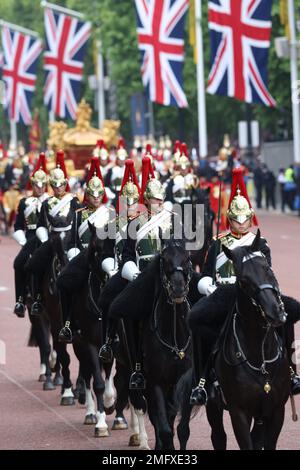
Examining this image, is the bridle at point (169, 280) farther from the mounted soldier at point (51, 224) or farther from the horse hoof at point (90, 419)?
the mounted soldier at point (51, 224)

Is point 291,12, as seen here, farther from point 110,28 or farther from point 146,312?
point 146,312

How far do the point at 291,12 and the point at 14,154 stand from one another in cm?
999

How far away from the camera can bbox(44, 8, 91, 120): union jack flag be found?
168 ft

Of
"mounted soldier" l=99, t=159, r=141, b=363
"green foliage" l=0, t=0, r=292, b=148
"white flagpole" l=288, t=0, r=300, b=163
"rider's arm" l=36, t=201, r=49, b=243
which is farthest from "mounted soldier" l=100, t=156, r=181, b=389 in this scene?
"green foliage" l=0, t=0, r=292, b=148

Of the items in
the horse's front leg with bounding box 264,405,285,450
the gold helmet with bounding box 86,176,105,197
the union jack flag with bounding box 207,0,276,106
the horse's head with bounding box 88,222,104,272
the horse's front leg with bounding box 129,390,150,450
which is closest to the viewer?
the horse's front leg with bounding box 264,405,285,450

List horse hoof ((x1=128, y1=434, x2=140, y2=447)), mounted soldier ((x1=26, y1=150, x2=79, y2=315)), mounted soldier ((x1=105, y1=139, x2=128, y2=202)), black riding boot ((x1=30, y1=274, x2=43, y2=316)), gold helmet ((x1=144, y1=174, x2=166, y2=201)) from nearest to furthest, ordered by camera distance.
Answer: horse hoof ((x1=128, y1=434, x2=140, y2=447)) → gold helmet ((x1=144, y1=174, x2=166, y2=201)) → mounted soldier ((x1=26, y1=150, x2=79, y2=315)) → black riding boot ((x1=30, y1=274, x2=43, y2=316)) → mounted soldier ((x1=105, y1=139, x2=128, y2=202))

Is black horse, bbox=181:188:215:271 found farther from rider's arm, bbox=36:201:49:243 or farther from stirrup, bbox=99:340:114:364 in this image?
stirrup, bbox=99:340:114:364

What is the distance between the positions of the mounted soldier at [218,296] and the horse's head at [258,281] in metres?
0.50

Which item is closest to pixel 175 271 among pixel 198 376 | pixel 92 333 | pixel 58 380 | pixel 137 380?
pixel 198 376

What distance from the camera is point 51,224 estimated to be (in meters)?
16.2

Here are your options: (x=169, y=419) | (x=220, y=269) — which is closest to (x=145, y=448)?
(x=169, y=419)

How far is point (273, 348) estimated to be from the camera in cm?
1075

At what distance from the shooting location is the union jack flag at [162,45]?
4100cm

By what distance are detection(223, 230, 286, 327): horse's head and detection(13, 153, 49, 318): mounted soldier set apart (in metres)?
7.00
